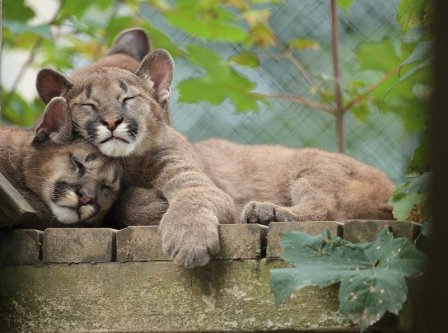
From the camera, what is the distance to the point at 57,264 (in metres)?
3.51

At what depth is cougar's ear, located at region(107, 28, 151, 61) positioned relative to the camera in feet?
22.1

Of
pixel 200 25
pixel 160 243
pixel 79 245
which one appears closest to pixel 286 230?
pixel 160 243

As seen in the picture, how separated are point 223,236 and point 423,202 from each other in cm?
101

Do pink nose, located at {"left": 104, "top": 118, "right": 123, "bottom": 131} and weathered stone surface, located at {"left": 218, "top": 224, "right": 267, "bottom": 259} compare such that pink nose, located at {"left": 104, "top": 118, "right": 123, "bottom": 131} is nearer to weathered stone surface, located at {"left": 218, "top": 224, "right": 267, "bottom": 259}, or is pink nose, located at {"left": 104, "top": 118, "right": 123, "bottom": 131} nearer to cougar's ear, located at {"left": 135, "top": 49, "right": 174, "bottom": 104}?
cougar's ear, located at {"left": 135, "top": 49, "right": 174, "bottom": 104}

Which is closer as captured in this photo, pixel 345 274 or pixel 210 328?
pixel 345 274

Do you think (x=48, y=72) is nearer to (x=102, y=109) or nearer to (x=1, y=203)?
(x=102, y=109)

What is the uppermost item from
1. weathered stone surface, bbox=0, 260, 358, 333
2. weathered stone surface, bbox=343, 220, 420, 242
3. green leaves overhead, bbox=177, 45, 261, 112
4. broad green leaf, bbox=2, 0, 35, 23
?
broad green leaf, bbox=2, 0, 35, 23

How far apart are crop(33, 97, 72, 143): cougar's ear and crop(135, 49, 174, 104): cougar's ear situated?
92cm

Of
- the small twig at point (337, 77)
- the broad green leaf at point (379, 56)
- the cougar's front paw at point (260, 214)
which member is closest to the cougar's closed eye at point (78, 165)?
the cougar's front paw at point (260, 214)

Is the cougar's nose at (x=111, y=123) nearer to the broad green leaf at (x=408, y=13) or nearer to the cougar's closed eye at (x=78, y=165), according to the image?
the cougar's closed eye at (x=78, y=165)

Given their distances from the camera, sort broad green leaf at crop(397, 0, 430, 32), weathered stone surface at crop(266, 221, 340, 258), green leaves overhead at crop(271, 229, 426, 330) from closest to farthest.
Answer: green leaves overhead at crop(271, 229, 426, 330) < weathered stone surface at crop(266, 221, 340, 258) < broad green leaf at crop(397, 0, 430, 32)

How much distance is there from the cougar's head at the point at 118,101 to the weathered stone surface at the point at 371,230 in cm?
154

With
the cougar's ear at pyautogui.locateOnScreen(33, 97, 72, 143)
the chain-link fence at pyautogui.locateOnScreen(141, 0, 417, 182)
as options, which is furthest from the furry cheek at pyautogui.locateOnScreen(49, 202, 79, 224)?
the chain-link fence at pyautogui.locateOnScreen(141, 0, 417, 182)

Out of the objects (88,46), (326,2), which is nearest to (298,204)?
(326,2)
